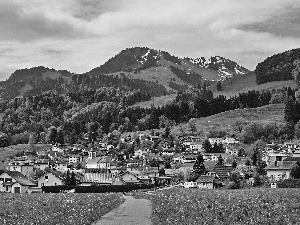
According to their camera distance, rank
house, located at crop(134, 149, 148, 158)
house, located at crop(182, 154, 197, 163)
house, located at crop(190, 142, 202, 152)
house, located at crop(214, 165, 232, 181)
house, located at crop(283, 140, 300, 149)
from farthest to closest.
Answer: house, located at crop(190, 142, 202, 152)
house, located at crop(134, 149, 148, 158)
house, located at crop(283, 140, 300, 149)
house, located at crop(182, 154, 197, 163)
house, located at crop(214, 165, 232, 181)

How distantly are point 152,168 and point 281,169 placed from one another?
57929mm

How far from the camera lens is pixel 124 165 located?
173m

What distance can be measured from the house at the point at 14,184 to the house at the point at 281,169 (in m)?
52.6

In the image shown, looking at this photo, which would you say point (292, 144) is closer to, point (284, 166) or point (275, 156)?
point (275, 156)

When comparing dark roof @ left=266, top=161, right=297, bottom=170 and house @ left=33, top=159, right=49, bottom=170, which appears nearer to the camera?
dark roof @ left=266, top=161, right=297, bottom=170

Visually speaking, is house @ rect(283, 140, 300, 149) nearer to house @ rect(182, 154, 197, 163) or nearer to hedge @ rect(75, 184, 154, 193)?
house @ rect(182, 154, 197, 163)

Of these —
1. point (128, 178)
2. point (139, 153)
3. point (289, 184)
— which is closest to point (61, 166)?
point (139, 153)

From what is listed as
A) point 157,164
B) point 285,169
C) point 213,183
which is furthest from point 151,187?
point 157,164

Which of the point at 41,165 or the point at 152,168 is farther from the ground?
the point at 41,165

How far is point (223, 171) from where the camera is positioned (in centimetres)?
13600

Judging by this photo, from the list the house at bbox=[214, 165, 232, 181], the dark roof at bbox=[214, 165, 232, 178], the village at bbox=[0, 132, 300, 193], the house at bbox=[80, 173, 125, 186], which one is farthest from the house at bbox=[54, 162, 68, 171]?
the dark roof at bbox=[214, 165, 232, 178]

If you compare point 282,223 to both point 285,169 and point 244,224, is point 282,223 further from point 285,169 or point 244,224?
point 285,169

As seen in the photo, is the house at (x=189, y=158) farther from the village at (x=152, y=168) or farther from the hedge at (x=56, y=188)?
the hedge at (x=56, y=188)

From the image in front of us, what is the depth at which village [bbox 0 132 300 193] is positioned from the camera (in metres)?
110
